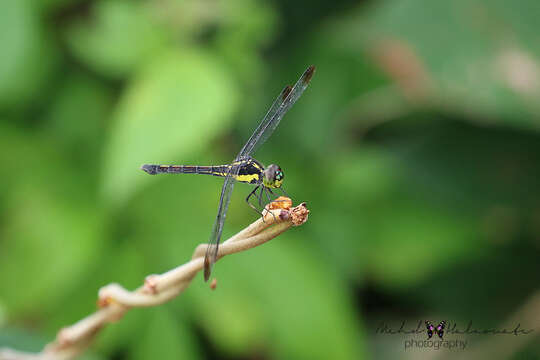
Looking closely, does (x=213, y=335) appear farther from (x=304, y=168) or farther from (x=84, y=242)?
(x=304, y=168)

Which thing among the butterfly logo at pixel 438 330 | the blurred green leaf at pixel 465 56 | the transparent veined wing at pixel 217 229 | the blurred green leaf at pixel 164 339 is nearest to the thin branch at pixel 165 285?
the transparent veined wing at pixel 217 229

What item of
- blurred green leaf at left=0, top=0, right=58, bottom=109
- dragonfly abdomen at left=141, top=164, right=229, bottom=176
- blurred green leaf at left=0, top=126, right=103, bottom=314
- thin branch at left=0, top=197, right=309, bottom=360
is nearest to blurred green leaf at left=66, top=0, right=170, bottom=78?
blurred green leaf at left=0, top=0, right=58, bottom=109

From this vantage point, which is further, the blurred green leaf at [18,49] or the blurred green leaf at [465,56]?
the blurred green leaf at [18,49]

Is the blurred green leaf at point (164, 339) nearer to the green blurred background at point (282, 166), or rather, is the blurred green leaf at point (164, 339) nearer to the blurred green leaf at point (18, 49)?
the green blurred background at point (282, 166)

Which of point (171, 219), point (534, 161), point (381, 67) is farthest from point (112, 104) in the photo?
point (534, 161)

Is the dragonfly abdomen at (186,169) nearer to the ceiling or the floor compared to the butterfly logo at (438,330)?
nearer to the ceiling

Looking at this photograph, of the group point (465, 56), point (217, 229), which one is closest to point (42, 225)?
point (217, 229)

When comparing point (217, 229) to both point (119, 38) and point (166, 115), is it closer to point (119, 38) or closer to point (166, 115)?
point (166, 115)

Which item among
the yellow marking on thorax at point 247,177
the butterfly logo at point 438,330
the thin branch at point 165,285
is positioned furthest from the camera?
the butterfly logo at point 438,330
